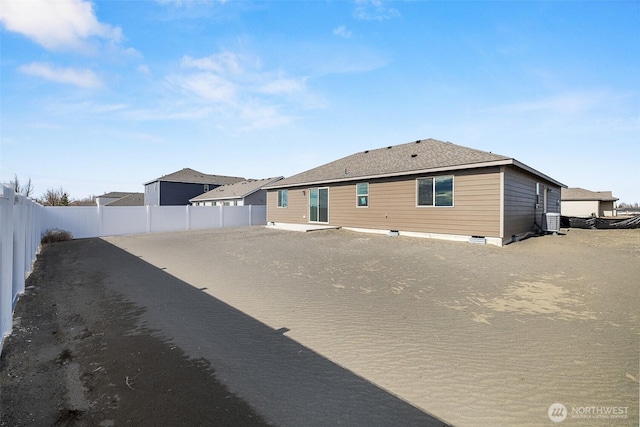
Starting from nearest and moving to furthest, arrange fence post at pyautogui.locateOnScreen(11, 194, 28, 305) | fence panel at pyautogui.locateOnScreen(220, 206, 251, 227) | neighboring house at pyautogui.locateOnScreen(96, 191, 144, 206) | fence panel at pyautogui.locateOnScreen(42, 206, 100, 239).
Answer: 1. fence post at pyautogui.locateOnScreen(11, 194, 28, 305)
2. fence panel at pyautogui.locateOnScreen(42, 206, 100, 239)
3. fence panel at pyautogui.locateOnScreen(220, 206, 251, 227)
4. neighboring house at pyautogui.locateOnScreen(96, 191, 144, 206)

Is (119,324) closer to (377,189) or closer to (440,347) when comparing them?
(440,347)

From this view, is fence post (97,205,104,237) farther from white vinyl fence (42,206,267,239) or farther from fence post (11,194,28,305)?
fence post (11,194,28,305)

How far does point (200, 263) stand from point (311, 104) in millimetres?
9923

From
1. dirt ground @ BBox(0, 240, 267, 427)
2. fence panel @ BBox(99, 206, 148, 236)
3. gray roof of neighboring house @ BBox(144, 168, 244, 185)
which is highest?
gray roof of neighboring house @ BBox(144, 168, 244, 185)

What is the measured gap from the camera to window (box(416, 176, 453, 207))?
1289cm

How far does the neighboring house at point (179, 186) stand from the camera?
39188 mm

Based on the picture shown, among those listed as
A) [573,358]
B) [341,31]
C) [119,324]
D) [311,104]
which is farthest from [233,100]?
[573,358]

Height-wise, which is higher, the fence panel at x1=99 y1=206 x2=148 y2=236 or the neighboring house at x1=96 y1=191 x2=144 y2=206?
the neighboring house at x1=96 y1=191 x2=144 y2=206

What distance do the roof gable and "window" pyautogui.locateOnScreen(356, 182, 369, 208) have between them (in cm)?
58

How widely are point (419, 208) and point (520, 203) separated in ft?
13.9

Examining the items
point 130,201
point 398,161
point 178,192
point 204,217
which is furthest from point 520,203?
point 130,201

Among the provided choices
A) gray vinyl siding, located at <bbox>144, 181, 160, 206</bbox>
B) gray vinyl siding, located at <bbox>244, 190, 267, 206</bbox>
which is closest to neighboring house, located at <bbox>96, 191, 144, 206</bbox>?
gray vinyl siding, located at <bbox>144, 181, 160, 206</bbox>

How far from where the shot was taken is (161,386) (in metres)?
3.21

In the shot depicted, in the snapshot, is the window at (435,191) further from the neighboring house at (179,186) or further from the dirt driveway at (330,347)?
the neighboring house at (179,186)
